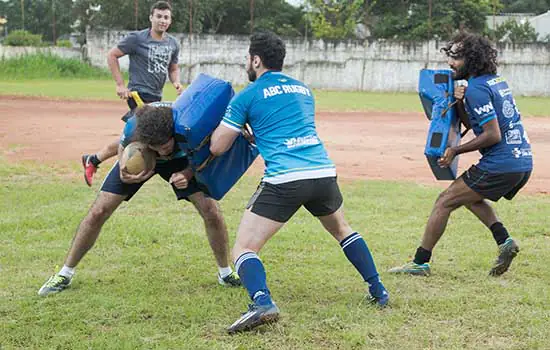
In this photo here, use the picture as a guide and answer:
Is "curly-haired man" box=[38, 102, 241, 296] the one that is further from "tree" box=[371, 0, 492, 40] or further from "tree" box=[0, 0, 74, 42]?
"tree" box=[0, 0, 74, 42]

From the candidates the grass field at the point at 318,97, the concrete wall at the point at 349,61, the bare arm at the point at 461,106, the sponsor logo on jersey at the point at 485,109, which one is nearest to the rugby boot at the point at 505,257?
the bare arm at the point at 461,106

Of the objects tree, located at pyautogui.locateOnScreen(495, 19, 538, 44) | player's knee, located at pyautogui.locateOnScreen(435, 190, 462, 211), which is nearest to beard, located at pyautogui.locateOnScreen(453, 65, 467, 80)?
player's knee, located at pyautogui.locateOnScreen(435, 190, 462, 211)

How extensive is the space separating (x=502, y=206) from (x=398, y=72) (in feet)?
95.0

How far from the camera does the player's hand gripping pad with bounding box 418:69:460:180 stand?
249 inches

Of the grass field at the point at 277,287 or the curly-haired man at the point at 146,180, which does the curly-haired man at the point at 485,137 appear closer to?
the grass field at the point at 277,287

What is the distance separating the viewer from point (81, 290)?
596cm

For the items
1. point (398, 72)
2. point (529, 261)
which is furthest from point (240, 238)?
point (398, 72)

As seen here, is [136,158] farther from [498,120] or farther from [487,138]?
[498,120]

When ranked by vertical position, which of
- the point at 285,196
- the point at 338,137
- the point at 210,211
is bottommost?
the point at 338,137

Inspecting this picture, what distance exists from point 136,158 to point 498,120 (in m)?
2.81

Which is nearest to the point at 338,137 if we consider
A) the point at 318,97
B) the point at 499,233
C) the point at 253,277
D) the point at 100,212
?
the point at 499,233

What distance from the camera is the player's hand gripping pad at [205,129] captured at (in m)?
5.33

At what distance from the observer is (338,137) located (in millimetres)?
17703

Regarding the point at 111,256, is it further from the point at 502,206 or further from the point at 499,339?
the point at 502,206
